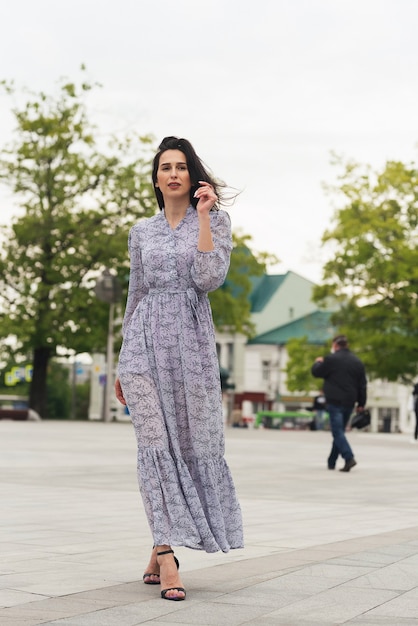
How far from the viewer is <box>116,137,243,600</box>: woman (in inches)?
232

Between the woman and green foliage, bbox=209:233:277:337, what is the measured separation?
4777cm

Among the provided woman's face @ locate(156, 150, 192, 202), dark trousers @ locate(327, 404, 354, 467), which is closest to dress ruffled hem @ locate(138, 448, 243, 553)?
woman's face @ locate(156, 150, 192, 202)

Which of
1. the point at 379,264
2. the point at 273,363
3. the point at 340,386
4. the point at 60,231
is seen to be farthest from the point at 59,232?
the point at 273,363

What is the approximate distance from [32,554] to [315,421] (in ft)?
174

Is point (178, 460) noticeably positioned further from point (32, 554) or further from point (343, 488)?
point (343, 488)

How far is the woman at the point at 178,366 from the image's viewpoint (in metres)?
5.89

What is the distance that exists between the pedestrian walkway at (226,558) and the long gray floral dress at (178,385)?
0.34 meters

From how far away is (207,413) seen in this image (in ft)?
19.9

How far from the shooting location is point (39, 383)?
48125 millimetres

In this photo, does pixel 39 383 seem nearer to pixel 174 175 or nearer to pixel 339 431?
pixel 339 431

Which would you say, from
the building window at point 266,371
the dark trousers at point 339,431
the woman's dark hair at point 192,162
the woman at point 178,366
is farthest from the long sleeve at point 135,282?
the building window at point 266,371

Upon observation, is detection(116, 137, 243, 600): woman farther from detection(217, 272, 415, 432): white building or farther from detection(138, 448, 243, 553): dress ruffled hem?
detection(217, 272, 415, 432): white building

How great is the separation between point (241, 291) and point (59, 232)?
15904 millimetres

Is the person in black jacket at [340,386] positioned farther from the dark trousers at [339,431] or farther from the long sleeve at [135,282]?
the long sleeve at [135,282]
